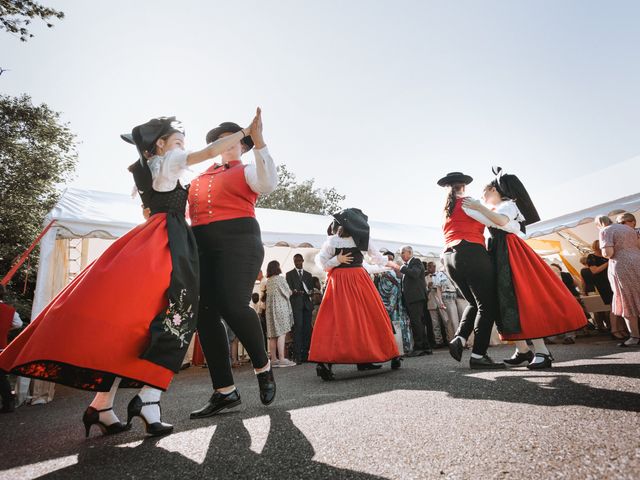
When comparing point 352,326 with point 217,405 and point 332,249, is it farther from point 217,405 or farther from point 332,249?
point 217,405

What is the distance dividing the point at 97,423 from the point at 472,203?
2943mm

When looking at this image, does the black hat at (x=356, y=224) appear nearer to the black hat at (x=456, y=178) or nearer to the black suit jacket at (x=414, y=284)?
the black hat at (x=456, y=178)

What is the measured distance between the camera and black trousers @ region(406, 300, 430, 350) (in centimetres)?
627

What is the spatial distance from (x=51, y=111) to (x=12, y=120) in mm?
1552

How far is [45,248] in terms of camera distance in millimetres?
4457

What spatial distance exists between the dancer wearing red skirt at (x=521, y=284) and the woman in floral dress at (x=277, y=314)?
3974mm

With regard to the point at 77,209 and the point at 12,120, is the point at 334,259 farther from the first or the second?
the point at 12,120

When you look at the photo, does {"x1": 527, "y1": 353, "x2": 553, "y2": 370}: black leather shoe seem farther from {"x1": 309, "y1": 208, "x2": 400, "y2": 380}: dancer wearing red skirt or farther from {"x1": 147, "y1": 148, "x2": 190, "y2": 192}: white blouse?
{"x1": 147, "y1": 148, "x2": 190, "y2": 192}: white blouse

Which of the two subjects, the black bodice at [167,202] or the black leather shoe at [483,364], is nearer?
the black bodice at [167,202]

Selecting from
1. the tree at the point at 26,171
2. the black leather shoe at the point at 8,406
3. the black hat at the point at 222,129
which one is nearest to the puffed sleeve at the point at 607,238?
the black hat at the point at 222,129

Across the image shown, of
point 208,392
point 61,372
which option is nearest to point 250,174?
point 61,372

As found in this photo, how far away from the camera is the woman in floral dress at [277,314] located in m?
6.37

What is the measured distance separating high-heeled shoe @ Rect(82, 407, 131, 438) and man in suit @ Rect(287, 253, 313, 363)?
4818mm

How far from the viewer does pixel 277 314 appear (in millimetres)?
6434
